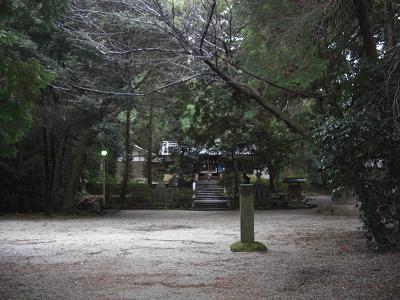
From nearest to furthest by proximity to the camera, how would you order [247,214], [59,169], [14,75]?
[14,75] → [247,214] → [59,169]

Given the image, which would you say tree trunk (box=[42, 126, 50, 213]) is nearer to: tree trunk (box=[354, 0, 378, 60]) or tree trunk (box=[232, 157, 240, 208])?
tree trunk (box=[232, 157, 240, 208])

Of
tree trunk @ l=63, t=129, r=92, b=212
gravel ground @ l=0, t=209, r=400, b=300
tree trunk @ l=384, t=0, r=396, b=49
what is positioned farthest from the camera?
tree trunk @ l=63, t=129, r=92, b=212

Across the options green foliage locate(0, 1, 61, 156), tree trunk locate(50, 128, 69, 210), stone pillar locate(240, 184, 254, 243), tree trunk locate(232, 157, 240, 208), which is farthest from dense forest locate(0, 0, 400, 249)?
tree trunk locate(232, 157, 240, 208)

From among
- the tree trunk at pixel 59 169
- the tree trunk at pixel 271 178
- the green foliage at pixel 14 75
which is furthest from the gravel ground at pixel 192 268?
the tree trunk at pixel 271 178

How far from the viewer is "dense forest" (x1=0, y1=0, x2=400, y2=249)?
7.84 metres

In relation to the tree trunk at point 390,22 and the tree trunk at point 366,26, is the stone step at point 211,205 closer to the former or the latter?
the tree trunk at point 366,26

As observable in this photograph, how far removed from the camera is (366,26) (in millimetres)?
9656

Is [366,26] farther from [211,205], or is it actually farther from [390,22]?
[211,205]

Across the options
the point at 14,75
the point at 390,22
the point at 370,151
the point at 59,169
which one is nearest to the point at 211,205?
the point at 59,169

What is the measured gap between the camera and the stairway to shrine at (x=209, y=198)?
92.6ft

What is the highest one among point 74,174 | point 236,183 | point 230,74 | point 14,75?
point 230,74

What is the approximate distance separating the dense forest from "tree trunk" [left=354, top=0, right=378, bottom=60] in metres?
0.03

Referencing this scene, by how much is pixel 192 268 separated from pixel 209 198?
2169cm

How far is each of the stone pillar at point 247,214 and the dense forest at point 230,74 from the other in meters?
1.63
